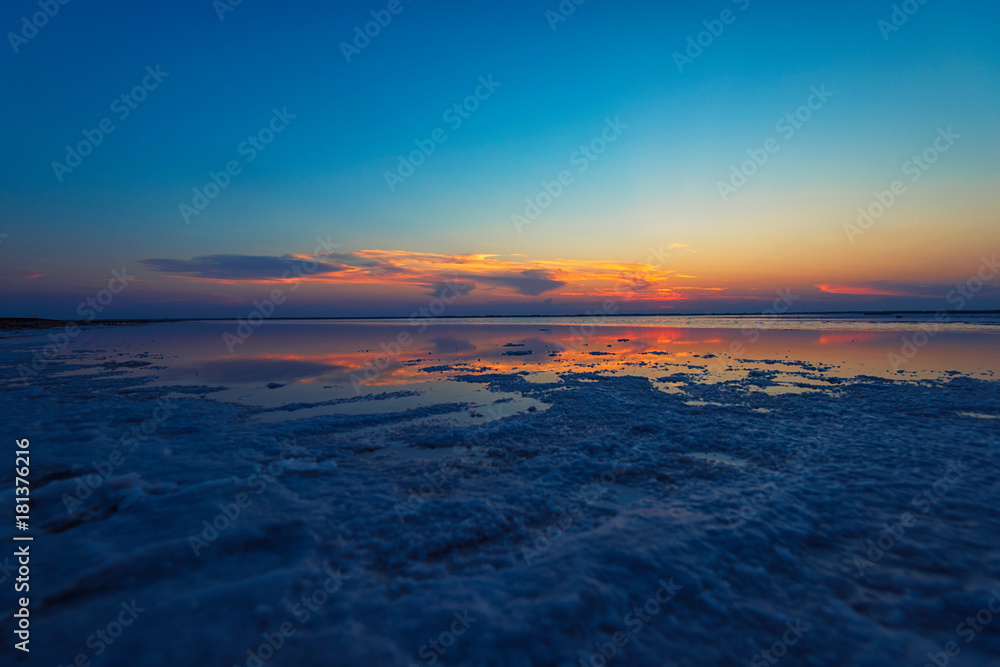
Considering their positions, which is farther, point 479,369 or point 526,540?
point 479,369

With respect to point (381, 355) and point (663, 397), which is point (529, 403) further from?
point (381, 355)

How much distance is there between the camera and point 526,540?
489 centimetres

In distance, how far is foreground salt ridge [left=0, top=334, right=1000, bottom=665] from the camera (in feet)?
11.2

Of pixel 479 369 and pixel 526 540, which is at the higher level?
pixel 479 369

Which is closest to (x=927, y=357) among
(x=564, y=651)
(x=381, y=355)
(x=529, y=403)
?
(x=529, y=403)

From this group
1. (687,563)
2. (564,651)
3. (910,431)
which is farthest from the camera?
(910,431)

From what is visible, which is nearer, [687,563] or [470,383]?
[687,563]

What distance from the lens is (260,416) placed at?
1052 centimetres

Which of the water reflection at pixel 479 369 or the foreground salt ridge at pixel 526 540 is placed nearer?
the foreground salt ridge at pixel 526 540

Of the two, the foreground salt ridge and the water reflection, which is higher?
the water reflection

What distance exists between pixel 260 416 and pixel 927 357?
27.7 metres

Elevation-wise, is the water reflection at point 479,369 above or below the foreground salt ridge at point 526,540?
above

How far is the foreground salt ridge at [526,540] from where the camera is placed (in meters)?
3.41

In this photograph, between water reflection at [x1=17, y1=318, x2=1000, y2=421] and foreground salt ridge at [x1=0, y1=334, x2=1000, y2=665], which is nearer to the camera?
foreground salt ridge at [x1=0, y1=334, x2=1000, y2=665]
